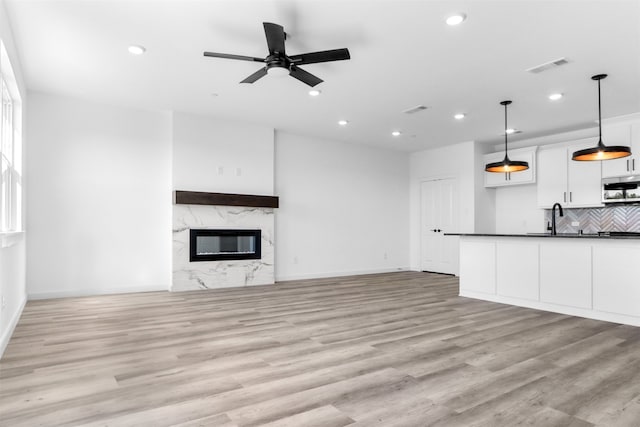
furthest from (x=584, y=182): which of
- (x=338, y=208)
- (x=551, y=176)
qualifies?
(x=338, y=208)

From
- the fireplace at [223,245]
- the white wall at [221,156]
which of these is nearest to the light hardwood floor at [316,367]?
the fireplace at [223,245]

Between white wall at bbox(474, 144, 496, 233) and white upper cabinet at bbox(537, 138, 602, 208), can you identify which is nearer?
white upper cabinet at bbox(537, 138, 602, 208)

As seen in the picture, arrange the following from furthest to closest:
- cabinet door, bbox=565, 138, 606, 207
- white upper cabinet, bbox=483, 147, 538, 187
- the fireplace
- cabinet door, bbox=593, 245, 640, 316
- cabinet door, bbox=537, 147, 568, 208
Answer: white upper cabinet, bbox=483, 147, 538, 187 → cabinet door, bbox=537, 147, 568, 208 → cabinet door, bbox=565, 138, 606, 207 → the fireplace → cabinet door, bbox=593, 245, 640, 316

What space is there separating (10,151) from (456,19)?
185 inches

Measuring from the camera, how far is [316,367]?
9.12 feet

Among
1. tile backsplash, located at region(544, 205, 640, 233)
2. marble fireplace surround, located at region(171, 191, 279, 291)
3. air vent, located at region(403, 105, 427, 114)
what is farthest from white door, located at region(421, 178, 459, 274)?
Answer: marble fireplace surround, located at region(171, 191, 279, 291)

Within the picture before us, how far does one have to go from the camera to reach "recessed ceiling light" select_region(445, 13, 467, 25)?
3.27 meters

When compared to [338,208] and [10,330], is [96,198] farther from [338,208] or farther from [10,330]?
[338,208]

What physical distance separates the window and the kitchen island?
5621 millimetres

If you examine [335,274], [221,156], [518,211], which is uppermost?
[221,156]

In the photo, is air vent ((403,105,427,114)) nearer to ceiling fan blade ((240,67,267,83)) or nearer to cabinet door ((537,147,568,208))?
Result: ceiling fan blade ((240,67,267,83))

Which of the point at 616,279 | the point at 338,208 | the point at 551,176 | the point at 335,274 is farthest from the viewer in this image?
the point at 338,208

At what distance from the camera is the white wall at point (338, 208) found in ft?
24.7

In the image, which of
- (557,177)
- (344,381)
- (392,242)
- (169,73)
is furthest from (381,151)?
(344,381)
